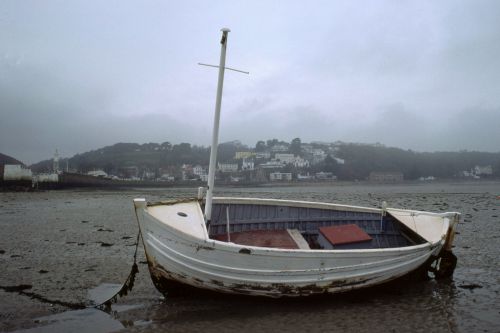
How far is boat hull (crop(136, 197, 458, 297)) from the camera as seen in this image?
24.1 ft

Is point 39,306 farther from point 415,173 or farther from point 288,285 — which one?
point 415,173

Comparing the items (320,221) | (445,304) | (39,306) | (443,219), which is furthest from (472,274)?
(39,306)

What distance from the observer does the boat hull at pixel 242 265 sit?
7.33 m

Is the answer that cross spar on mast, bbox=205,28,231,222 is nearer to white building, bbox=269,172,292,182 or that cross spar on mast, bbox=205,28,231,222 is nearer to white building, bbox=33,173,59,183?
white building, bbox=33,173,59,183

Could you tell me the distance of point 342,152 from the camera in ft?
628

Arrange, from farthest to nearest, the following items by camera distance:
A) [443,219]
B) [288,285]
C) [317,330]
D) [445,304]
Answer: [443,219] < [445,304] < [288,285] < [317,330]

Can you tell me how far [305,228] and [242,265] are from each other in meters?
4.32

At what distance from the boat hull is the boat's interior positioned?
176 centimetres

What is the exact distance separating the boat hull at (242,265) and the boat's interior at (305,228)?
1.76 m

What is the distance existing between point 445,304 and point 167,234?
20.5 ft

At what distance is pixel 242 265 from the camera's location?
7.42m

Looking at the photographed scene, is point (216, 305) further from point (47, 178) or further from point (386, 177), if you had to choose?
point (386, 177)

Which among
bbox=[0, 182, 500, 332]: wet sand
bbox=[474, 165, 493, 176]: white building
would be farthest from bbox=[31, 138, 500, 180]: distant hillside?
bbox=[0, 182, 500, 332]: wet sand

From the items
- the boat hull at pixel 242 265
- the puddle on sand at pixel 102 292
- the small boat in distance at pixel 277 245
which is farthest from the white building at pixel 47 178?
the boat hull at pixel 242 265
